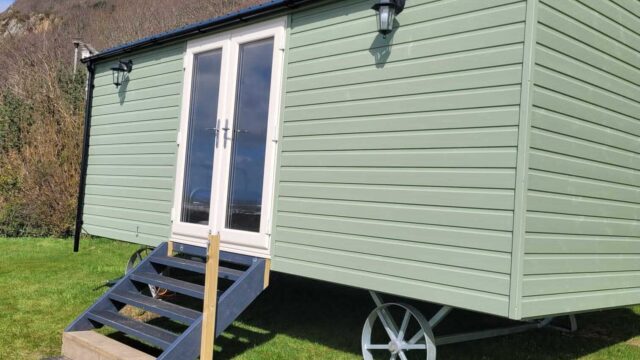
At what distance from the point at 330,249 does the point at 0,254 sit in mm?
7131

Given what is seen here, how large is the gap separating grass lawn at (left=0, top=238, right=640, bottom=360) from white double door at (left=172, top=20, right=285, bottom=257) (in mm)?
990

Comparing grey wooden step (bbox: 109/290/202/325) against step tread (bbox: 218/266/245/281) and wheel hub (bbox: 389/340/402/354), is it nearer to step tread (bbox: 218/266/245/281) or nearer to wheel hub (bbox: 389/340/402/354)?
step tread (bbox: 218/266/245/281)

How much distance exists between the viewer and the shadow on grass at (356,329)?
494 cm

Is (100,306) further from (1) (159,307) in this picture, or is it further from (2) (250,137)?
(2) (250,137)

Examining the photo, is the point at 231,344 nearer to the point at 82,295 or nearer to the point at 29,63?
the point at 82,295

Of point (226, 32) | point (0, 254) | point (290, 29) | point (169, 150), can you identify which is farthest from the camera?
point (0, 254)

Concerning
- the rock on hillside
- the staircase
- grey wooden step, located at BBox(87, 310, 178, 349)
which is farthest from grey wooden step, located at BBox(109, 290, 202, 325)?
the rock on hillside

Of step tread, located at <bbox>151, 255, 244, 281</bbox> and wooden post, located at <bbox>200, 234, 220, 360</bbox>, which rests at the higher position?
step tread, located at <bbox>151, 255, 244, 281</bbox>

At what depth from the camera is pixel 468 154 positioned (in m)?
3.52

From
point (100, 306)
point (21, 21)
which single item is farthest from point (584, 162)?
point (21, 21)

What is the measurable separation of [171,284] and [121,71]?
10.1ft

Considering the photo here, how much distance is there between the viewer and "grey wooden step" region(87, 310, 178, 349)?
4199 millimetres

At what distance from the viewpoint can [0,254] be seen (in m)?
9.10

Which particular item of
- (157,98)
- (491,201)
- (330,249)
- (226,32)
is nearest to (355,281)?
(330,249)
